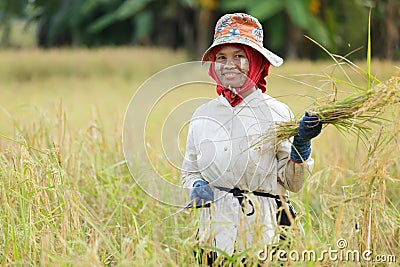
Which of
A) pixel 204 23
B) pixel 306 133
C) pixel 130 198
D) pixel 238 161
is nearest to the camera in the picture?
pixel 306 133

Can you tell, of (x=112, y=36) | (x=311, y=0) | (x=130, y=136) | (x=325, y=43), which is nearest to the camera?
(x=130, y=136)

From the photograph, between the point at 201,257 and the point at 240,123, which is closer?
the point at 240,123

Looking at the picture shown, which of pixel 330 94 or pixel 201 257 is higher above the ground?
pixel 330 94

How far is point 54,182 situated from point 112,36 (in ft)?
49.1

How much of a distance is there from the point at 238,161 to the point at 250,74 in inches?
11.0

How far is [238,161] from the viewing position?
2037mm

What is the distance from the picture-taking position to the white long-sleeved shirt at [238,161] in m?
2.03

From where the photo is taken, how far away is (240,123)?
6.70 ft

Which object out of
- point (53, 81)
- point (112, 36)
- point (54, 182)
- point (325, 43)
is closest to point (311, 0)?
point (325, 43)

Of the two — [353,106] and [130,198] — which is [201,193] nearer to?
[353,106]

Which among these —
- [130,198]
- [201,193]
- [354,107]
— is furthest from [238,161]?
[130,198]

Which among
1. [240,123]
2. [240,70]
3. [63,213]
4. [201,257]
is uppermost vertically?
[240,70]

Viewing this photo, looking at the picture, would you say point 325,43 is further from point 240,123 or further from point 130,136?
point 240,123

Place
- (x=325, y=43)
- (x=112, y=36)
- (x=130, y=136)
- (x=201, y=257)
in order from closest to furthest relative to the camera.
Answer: (x=201, y=257), (x=130, y=136), (x=325, y=43), (x=112, y=36)
